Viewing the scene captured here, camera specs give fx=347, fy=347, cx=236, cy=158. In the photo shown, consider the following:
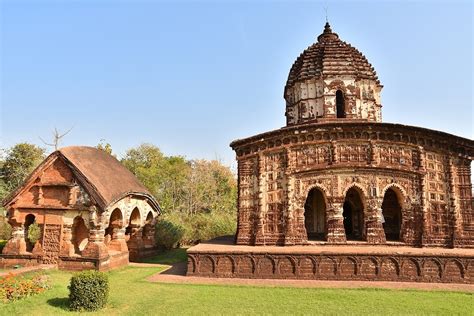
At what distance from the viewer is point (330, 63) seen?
17.1 m

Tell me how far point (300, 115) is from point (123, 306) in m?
11.8

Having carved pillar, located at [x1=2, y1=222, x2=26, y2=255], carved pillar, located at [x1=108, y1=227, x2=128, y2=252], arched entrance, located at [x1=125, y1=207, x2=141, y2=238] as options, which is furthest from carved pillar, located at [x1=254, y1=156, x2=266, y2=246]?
carved pillar, located at [x1=2, y1=222, x2=26, y2=255]

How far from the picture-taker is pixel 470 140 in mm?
14477

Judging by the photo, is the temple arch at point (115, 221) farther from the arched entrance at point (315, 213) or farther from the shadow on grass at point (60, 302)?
the arched entrance at point (315, 213)

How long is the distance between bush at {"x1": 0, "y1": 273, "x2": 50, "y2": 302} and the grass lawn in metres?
0.28

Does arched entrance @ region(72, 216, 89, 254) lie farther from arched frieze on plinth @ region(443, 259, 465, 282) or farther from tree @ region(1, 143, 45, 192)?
tree @ region(1, 143, 45, 192)

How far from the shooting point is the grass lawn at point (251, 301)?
866 cm

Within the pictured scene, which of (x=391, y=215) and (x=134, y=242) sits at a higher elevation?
(x=391, y=215)

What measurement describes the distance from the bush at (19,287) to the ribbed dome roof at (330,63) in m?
13.8

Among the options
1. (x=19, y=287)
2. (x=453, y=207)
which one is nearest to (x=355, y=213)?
(x=453, y=207)

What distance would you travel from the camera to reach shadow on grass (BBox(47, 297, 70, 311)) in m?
9.14

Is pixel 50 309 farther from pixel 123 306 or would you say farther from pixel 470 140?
pixel 470 140

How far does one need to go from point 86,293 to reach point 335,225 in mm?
8949

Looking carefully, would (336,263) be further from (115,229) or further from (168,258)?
(115,229)
